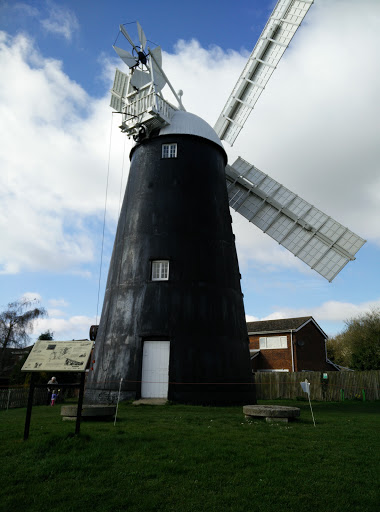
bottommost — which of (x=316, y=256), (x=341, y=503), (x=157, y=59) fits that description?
(x=341, y=503)

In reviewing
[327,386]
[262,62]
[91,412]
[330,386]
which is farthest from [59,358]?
[330,386]

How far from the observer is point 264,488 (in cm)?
558

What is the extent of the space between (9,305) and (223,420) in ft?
113

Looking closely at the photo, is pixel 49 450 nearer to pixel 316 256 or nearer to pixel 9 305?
pixel 316 256

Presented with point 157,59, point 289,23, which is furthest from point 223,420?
point 289,23

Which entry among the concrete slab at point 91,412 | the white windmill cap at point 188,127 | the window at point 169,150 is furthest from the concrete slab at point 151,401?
the white windmill cap at point 188,127

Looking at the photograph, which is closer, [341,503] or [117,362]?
[341,503]

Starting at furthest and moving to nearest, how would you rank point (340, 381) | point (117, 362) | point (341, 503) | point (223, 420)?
1. point (340, 381)
2. point (117, 362)
3. point (223, 420)
4. point (341, 503)

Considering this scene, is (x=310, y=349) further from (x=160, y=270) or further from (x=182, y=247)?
(x=160, y=270)

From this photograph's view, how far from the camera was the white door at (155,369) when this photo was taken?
46.8 feet

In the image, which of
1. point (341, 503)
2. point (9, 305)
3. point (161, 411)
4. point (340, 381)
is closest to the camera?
point (341, 503)

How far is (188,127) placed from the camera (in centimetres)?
1845

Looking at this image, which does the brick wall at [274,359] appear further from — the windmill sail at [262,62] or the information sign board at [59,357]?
the information sign board at [59,357]

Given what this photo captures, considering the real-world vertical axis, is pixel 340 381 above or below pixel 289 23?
below
